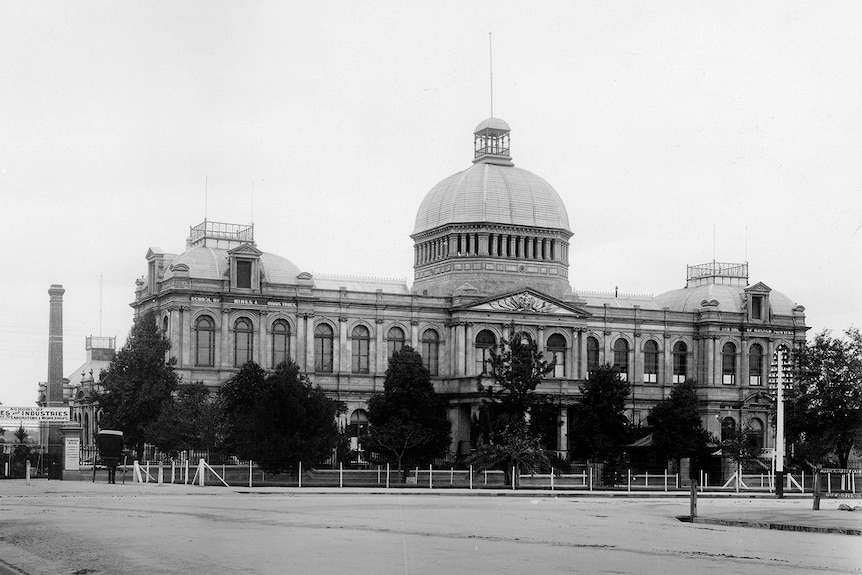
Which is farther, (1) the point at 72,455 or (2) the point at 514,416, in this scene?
(1) the point at 72,455

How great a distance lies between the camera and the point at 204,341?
3605 inches

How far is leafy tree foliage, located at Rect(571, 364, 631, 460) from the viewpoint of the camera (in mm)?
86125

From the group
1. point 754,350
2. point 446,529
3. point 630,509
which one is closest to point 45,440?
point 754,350

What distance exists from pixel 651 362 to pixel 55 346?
46.2 metres

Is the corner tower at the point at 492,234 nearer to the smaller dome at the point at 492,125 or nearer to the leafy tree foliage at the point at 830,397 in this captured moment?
the smaller dome at the point at 492,125

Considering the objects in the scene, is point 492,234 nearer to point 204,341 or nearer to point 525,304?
point 525,304

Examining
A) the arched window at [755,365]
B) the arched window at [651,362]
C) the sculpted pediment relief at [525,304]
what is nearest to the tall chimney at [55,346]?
the sculpted pediment relief at [525,304]

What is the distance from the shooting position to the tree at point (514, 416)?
7162 centimetres

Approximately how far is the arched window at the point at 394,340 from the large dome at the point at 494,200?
9.54m

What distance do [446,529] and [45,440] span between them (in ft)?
305

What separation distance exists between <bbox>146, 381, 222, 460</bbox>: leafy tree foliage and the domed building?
13.9 metres

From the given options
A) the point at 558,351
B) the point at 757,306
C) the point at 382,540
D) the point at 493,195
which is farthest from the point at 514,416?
the point at 382,540

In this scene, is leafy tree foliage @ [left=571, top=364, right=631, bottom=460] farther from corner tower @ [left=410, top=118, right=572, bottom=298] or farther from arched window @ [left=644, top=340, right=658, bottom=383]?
arched window @ [left=644, top=340, right=658, bottom=383]

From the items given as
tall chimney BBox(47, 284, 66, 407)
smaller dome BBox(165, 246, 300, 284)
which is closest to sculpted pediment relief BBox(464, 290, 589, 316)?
smaller dome BBox(165, 246, 300, 284)
